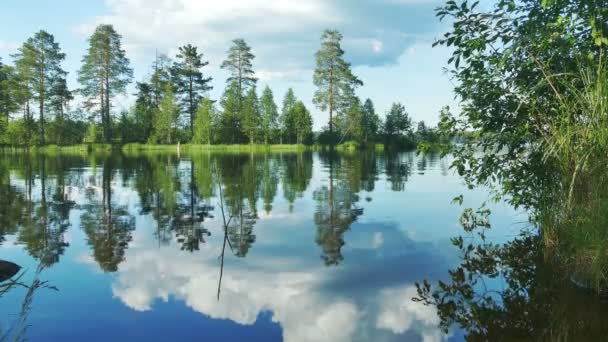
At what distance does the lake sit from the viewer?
215 inches

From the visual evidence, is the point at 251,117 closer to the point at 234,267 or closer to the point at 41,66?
the point at 41,66

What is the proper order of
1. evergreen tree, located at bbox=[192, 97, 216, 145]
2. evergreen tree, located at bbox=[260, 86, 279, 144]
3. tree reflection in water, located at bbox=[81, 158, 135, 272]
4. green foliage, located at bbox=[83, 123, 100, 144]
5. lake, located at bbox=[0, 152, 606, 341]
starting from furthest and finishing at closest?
evergreen tree, located at bbox=[260, 86, 279, 144], evergreen tree, located at bbox=[192, 97, 216, 145], green foliage, located at bbox=[83, 123, 100, 144], tree reflection in water, located at bbox=[81, 158, 135, 272], lake, located at bbox=[0, 152, 606, 341]

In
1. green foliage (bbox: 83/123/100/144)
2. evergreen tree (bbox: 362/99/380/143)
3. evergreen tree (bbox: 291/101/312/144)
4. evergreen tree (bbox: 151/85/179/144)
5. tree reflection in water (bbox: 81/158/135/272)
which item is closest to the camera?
tree reflection in water (bbox: 81/158/135/272)

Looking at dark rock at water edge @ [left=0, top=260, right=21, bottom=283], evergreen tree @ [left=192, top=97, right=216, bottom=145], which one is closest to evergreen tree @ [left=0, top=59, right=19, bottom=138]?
evergreen tree @ [left=192, top=97, right=216, bottom=145]

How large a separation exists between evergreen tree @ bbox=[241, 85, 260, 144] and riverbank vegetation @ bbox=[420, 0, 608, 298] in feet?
210

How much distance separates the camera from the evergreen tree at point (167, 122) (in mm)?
69312

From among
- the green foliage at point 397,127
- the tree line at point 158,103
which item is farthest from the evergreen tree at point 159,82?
the green foliage at point 397,127

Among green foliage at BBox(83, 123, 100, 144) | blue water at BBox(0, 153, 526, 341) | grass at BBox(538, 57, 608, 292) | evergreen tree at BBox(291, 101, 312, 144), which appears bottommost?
blue water at BBox(0, 153, 526, 341)

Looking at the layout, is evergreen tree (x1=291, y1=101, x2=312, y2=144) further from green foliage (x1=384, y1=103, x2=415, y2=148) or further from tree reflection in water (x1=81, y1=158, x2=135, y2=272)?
tree reflection in water (x1=81, y1=158, x2=135, y2=272)

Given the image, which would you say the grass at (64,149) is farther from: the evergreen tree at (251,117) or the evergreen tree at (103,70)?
the evergreen tree at (251,117)

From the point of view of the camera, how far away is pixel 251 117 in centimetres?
7112

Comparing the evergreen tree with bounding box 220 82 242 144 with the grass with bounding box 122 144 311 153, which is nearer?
the grass with bounding box 122 144 311 153

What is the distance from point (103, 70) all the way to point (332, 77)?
1378 inches

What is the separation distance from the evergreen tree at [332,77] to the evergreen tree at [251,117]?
34.7ft
